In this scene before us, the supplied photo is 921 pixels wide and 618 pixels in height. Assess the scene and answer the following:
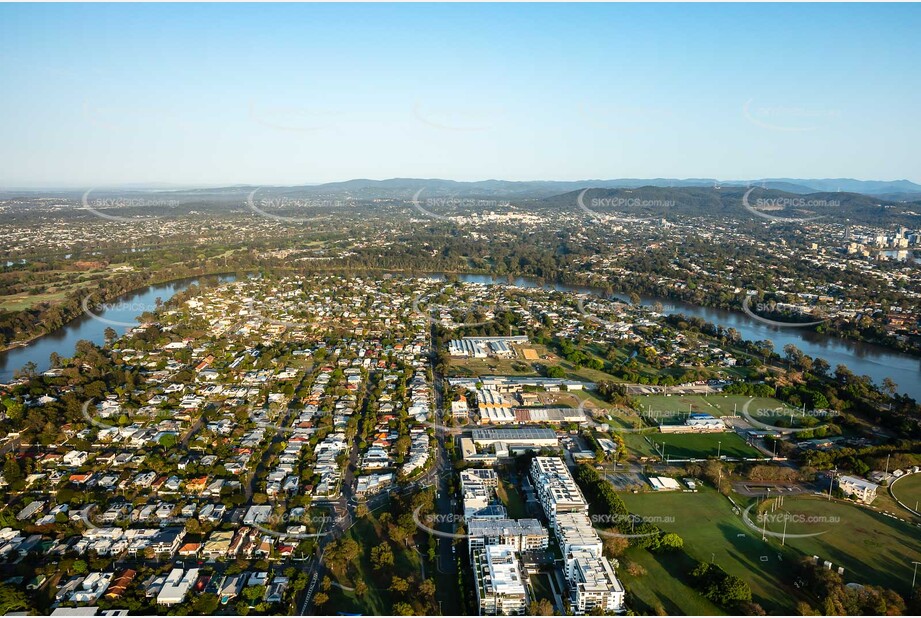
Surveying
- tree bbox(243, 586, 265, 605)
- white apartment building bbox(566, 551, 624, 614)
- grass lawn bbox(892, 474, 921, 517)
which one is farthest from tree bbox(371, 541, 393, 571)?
grass lawn bbox(892, 474, 921, 517)

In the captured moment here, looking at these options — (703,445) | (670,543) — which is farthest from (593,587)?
(703,445)

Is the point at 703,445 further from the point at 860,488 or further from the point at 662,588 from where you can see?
the point at 662,588

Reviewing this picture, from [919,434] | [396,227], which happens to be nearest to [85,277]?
[396,227]

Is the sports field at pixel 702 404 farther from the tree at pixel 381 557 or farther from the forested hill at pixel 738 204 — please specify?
the forested hill at pixel 738 204

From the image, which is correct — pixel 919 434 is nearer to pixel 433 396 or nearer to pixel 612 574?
pixel 612 574

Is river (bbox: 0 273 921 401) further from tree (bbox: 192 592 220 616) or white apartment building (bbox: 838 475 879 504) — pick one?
tree (bbox: 192 592 220 616)

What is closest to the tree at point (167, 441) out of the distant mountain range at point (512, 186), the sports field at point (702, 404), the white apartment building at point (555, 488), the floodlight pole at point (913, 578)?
the white apartment building at point (555, 488)

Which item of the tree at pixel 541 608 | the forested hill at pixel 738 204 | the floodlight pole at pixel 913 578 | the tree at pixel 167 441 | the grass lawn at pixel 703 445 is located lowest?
the floodlight pole at pixel 913 578
